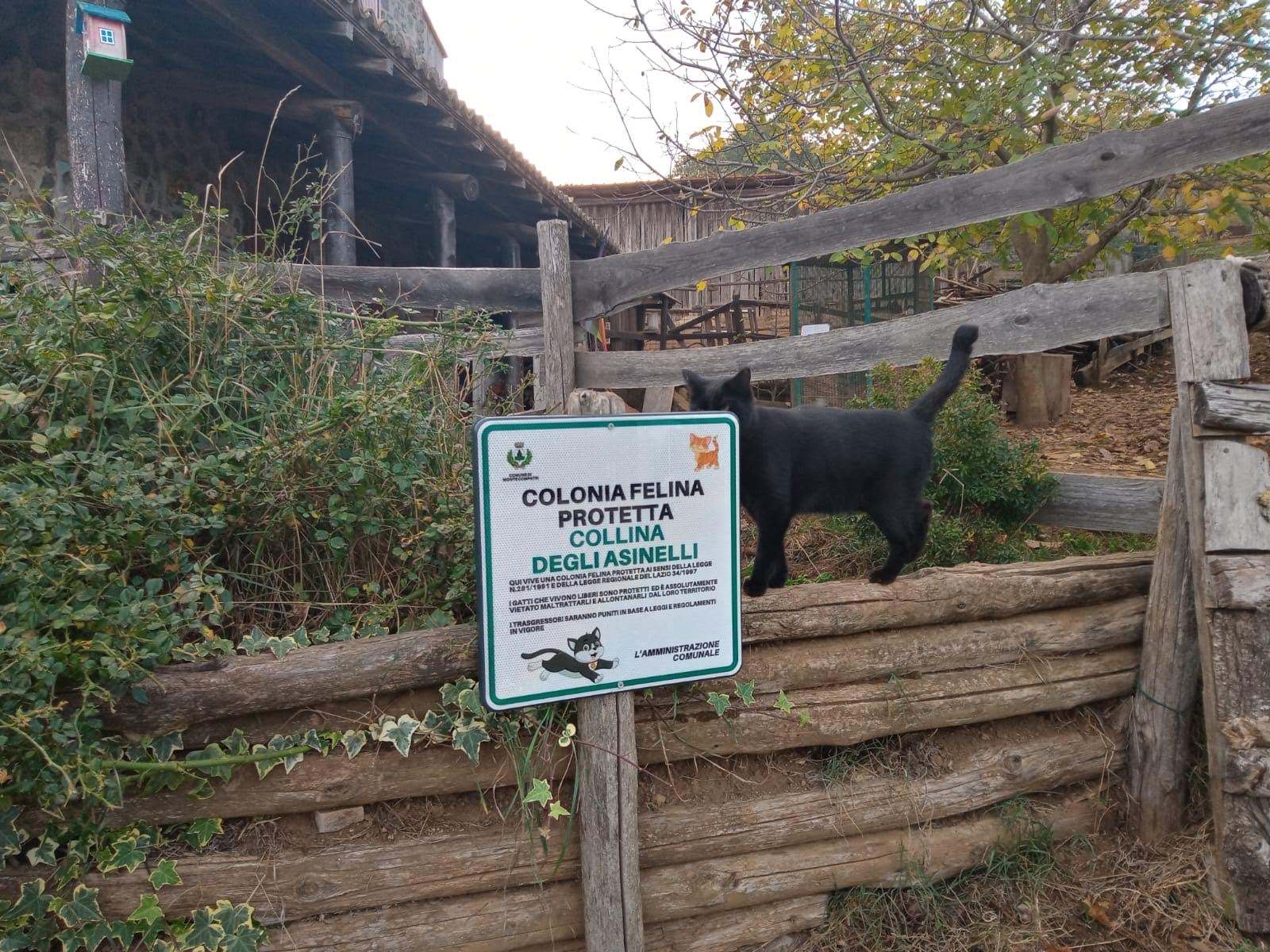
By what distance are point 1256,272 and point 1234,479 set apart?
0.76 m

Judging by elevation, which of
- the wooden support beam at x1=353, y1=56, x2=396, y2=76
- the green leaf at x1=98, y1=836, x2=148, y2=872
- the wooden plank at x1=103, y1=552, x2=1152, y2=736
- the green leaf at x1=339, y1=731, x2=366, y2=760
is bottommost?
the green leaf at x1=98, y1=836, x2=148, y2=872

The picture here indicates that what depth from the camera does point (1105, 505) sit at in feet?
11.2

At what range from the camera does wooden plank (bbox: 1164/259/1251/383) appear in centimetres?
272

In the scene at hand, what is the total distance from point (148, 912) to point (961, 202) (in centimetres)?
379

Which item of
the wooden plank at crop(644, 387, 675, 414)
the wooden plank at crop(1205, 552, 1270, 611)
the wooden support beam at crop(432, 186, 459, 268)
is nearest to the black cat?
the wooden plank at crop(1205, 552, 1270, 611)

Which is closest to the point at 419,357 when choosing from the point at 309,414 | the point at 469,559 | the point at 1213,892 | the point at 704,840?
the point at 309,414

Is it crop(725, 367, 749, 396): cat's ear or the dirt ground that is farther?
the dirt ground

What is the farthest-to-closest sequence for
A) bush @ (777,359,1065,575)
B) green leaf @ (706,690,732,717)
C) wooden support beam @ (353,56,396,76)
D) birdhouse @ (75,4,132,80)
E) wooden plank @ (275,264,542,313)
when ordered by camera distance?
1. wooden support beam @ (353,56,396,76)
2. birdhouse @ (75,4,132,80)
3. wooden plank @ (275,264,542,313)
4. bush @ (777,359,1065,575)
5. green leaf @ (706,690,732,717)

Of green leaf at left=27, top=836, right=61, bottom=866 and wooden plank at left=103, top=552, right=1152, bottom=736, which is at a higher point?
wooden plank at left=103, top=552, right=1152, bottom=736

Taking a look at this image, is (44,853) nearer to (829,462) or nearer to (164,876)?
(164,876)

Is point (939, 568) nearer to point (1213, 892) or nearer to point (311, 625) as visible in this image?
point (1213, 892)

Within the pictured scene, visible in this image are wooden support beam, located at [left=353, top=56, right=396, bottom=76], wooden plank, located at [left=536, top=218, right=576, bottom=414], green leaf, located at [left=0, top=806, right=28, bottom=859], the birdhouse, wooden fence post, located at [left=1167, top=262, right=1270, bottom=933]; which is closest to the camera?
green leaf, located at [left=0, top=806, right=28, bottom=859]

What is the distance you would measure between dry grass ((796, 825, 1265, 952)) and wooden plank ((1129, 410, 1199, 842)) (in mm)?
126

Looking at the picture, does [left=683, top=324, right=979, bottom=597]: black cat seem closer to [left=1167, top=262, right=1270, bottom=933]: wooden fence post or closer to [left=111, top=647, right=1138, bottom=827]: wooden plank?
[left=111, top=647, right=1138, bottom=827]: wooden plank
